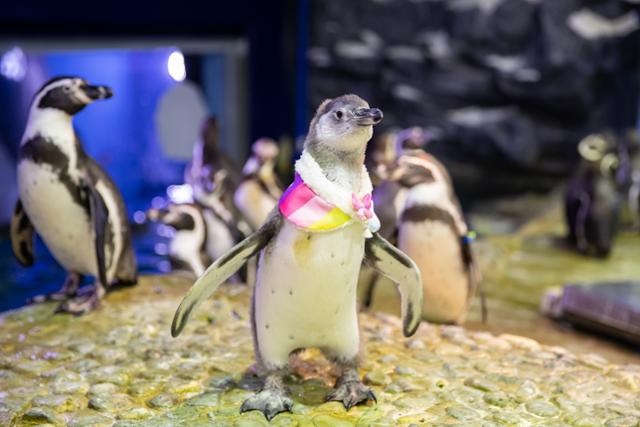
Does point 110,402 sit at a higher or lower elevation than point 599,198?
higher

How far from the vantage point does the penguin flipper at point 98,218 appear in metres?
3.12

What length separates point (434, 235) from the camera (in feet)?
11.6

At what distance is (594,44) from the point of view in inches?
339

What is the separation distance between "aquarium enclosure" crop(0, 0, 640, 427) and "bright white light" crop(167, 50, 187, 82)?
31mm

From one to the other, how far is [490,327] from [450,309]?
34.7 inches

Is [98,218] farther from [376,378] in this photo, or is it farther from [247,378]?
[376,378]

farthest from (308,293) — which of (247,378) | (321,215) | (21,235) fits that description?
(21,235)

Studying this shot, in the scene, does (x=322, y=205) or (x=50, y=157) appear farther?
(x=50, y=157)

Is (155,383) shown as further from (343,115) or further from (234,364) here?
(343,115)

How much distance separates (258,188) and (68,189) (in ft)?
5.91

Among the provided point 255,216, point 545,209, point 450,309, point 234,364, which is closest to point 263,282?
point 234,364

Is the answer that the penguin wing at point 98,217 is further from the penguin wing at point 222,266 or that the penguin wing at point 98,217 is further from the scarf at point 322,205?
the scarf at point 322,205

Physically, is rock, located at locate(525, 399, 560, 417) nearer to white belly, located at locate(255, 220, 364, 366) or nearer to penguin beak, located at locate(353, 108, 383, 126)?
white belly, located at locate(255, 220, 364, 366)

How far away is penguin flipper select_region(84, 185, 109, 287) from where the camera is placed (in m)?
3.12
